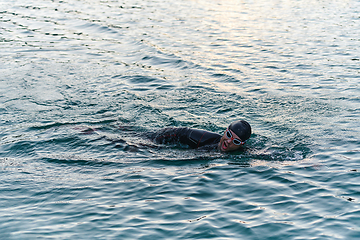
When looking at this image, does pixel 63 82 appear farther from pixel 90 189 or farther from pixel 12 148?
pixel 90 189

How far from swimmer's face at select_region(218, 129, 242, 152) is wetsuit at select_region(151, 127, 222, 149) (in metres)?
0.25

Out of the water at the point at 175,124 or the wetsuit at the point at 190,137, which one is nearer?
the water at the point at 175,124

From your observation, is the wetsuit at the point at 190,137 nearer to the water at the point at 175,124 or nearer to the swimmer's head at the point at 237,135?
the water at the point at 175,124

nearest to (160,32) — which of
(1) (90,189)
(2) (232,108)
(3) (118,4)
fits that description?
(3) (118,4)

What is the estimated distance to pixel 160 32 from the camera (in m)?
20.5

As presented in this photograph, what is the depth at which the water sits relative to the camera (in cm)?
596

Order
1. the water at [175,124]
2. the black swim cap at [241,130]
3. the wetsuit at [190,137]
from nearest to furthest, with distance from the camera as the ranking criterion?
the water at [175,124] → the black swim cap at [241,130] → the wetsuit at [190,137]

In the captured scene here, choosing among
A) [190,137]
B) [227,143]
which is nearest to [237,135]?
[227,143]

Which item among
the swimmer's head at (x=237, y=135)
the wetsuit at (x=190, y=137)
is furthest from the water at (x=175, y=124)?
the swimmer's head at (x=237, y=135)

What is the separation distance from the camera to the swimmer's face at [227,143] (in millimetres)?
7808

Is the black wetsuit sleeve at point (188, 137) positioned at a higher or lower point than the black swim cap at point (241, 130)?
lower

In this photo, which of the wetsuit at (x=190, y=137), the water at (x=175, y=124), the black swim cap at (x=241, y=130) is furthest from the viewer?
the wetsuit at (x=190, y=137)

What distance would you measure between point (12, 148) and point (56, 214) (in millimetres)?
3201

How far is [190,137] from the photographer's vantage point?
8.41 m
